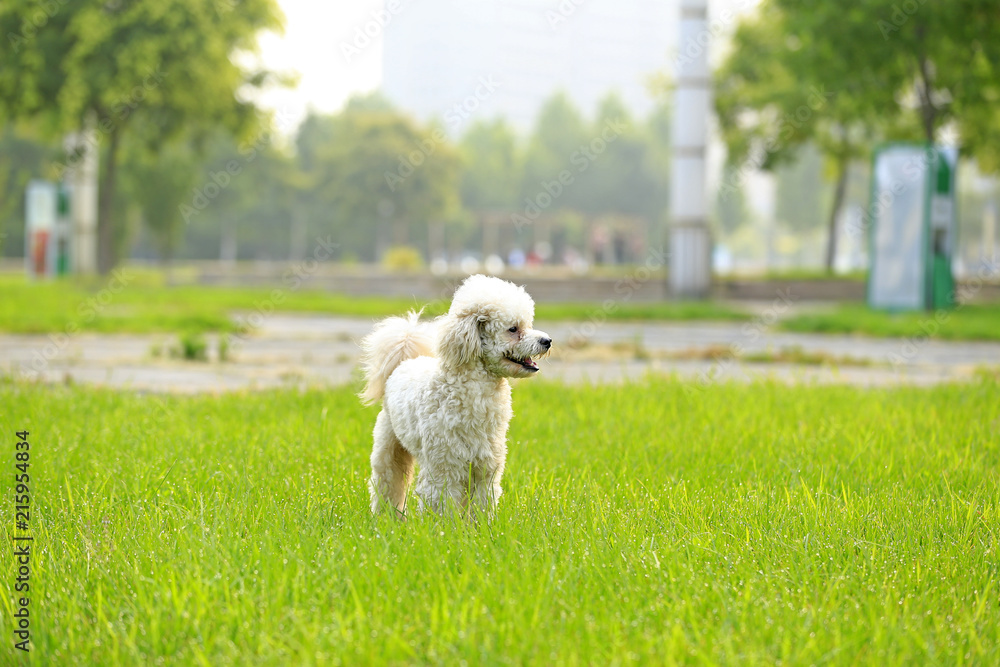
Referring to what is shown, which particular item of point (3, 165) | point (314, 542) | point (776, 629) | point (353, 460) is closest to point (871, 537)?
point (776, 629)

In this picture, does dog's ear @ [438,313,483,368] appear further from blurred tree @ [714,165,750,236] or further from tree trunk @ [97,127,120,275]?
blurred tree @ [714,165,750,236]

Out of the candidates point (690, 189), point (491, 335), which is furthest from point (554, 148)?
point (491, 335)

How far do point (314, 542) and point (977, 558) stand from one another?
7.20 ft

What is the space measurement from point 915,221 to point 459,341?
16629 mm

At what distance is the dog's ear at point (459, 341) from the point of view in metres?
3.67

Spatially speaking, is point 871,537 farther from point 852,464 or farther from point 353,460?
point 353,460

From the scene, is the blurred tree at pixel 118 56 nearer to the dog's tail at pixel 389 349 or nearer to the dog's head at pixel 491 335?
the dog's tail at pixel 389 349

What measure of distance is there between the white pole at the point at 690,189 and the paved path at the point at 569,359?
669cm

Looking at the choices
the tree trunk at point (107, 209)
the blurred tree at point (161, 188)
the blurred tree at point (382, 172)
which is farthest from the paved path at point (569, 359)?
the blurred tree at point (382, 172)

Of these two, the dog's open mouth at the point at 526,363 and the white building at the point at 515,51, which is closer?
the dog's open mouth at the point at 526,363

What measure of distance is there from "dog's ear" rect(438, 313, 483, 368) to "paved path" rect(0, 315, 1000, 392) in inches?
158

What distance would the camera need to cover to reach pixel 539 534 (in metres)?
3.57

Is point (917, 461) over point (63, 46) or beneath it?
beneath

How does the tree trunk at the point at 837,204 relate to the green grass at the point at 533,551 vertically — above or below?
above
